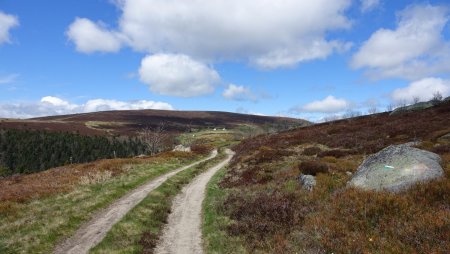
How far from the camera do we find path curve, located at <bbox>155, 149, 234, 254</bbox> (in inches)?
528

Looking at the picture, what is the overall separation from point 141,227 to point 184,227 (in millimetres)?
1861

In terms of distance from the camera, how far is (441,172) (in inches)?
576

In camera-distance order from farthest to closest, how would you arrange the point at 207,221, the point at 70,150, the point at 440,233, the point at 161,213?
1. the point at 70,150
2. the point at 161,213
3. the point at 207,221
4. the point at 440,233

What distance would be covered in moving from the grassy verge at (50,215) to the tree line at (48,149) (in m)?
127

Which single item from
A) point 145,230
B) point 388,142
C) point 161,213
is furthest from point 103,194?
point 388,142

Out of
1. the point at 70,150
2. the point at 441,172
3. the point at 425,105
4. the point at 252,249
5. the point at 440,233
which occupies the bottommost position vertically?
the point at 70,150

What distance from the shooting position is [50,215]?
17.2 m

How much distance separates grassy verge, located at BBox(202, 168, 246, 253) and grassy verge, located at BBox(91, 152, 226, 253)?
196 cm

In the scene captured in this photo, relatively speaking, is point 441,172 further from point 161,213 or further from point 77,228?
point 77,228

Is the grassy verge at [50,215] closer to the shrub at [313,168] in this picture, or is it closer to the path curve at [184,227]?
the path curve at [184,227]

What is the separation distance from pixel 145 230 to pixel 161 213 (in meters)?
3.24

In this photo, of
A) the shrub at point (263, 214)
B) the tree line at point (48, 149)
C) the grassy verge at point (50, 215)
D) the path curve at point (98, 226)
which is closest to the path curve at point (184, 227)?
the shrub at point (263, 214)

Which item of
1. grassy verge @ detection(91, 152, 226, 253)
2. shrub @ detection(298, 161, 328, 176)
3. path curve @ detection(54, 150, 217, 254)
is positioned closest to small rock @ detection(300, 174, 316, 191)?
shrub @ detection(298, 161, 328, 176)

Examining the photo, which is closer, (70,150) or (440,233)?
(440,233)
